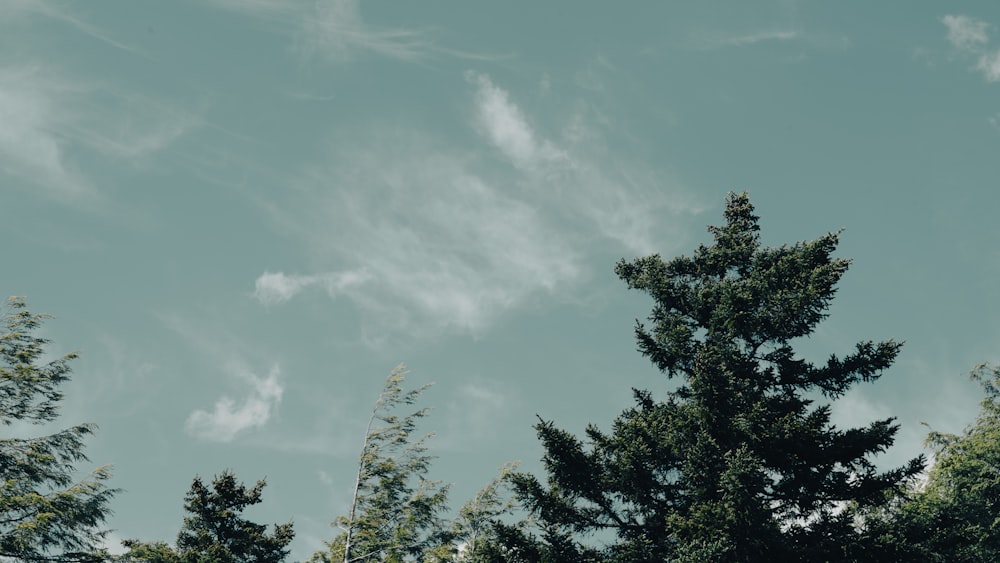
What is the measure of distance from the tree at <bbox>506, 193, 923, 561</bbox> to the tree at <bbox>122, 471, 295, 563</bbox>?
565 inches

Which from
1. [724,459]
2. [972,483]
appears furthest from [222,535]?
[972,483]

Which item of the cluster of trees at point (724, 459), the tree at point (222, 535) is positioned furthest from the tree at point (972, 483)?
the tree at point (222, 535)

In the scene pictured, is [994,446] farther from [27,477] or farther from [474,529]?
[27,477]

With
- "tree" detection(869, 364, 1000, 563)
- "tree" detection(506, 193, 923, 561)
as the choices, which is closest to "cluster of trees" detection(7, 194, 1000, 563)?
"tree" detection(506, 193, 923, 561)

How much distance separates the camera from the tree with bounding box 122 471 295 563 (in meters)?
25.5

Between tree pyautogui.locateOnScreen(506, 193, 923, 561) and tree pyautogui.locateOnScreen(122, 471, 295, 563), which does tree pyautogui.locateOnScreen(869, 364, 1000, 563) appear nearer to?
tree pyautogui.locateOnScreen(506, 193, 923, 561)

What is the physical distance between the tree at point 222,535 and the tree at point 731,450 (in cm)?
1434

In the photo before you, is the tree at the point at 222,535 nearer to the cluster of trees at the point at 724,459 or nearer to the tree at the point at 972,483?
the cluster of trees at the point at 724,459

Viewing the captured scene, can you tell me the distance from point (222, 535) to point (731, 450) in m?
20.2

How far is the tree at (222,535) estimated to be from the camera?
83.6 ft

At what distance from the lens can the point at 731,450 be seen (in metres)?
15.7

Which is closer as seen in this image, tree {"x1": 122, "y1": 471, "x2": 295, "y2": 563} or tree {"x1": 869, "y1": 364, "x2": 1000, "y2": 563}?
tree {"x1": 122, "y1": 471, "x2": 295, "y2": 563}

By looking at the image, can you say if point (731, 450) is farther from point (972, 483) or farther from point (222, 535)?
point (972, 483)

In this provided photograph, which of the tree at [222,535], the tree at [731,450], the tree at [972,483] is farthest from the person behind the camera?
the tree at [972,483]
